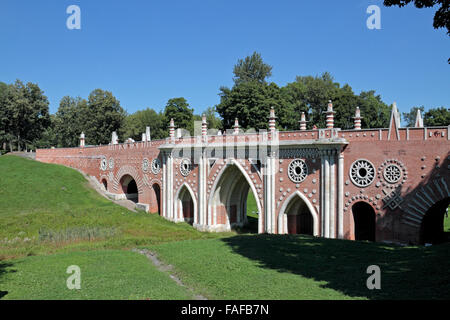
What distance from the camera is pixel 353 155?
18.9m

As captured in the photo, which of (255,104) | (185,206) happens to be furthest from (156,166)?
(255,104)

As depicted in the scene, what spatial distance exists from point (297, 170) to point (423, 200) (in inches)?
263

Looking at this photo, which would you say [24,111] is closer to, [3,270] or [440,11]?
[3,270]

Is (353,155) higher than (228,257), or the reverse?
(353,155)

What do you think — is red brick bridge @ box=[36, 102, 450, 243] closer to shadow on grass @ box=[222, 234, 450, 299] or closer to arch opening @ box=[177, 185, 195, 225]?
arch opening @ box=[177, 185, 195, 225]

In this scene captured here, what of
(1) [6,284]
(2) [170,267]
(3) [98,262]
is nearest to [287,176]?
(2) [170,267]

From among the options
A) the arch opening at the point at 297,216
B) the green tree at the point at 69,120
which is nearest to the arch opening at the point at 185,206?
the arch opening at the point at 297,216

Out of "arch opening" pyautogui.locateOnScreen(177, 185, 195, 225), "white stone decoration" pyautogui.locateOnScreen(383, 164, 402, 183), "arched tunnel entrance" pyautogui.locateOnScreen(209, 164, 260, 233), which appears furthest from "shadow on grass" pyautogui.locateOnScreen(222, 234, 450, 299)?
"arch opening" pyautogui.locateOnScreen(177, 185, 195, 225)

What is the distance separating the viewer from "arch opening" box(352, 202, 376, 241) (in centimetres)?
2122

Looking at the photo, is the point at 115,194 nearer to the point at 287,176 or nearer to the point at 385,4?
the point at 287,176

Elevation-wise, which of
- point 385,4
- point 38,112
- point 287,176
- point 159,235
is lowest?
point 159,235

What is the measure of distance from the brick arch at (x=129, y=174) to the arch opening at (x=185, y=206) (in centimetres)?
521

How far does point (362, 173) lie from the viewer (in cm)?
1873

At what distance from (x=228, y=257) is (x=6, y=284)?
737 centimetres
